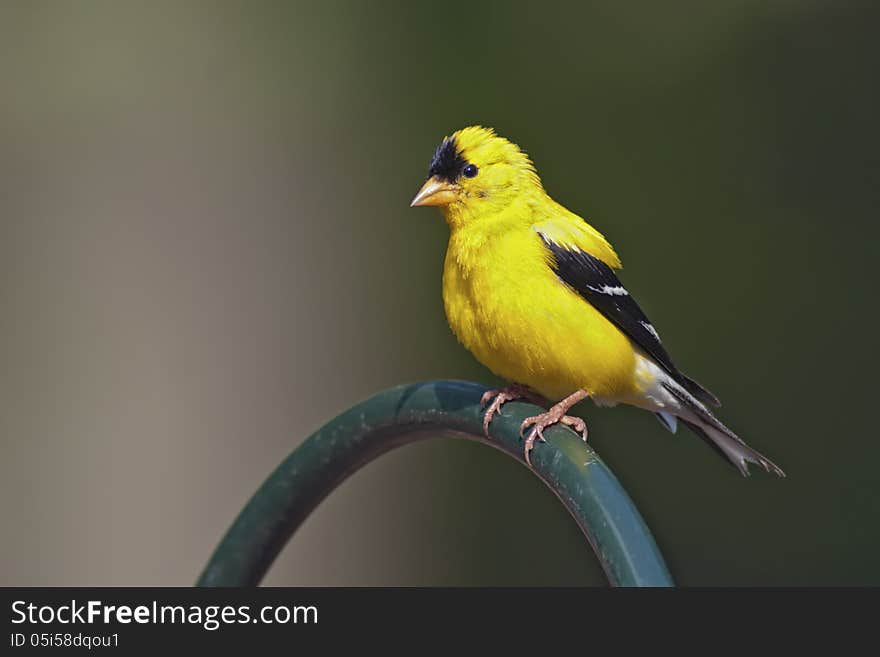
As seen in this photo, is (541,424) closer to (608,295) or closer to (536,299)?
(536,299)

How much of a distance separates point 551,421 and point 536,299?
0.33m

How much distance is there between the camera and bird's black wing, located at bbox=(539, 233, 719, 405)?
8.45ft

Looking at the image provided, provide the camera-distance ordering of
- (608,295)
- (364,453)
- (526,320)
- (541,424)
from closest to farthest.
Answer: (541,424) < (364,453) < (526,320) < (608,295)

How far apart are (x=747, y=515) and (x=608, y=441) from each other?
1.93 feet

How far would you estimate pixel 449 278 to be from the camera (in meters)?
2.65

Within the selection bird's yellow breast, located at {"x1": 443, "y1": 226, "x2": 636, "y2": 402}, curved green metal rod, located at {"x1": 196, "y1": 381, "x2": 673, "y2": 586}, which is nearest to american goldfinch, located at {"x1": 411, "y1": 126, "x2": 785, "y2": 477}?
bird's yellow breast, located at {"x1": 443, "y1": 226, "x2": 636, "y2": 402}

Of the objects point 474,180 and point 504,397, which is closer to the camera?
point 504,397

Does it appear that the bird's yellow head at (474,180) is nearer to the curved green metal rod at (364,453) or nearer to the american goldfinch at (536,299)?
the american goldfinch at (536,299)

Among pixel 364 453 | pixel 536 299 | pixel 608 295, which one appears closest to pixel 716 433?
pixel 608 295

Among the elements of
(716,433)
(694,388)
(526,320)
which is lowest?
(716,433)

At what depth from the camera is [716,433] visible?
283 cm

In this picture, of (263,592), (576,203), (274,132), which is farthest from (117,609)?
(274,132)

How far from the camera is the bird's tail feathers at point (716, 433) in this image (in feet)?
8.98

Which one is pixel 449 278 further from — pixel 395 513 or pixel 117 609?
pixel 395 513
